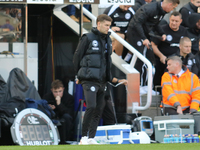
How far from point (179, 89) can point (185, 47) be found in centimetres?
108

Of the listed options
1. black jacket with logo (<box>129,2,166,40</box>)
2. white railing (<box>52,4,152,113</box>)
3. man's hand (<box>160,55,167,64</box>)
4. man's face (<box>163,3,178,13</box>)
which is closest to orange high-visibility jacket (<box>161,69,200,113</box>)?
white railing (<box>52,4,152,113</box>)

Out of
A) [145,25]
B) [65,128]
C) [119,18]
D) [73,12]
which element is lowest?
[65,128]

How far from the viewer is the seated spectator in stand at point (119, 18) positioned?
36.2 ft

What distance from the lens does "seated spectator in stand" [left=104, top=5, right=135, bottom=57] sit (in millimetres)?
11023

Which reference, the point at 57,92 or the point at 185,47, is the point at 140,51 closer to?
the point at 185,47

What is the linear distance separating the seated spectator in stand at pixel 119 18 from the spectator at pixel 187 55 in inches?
49.1

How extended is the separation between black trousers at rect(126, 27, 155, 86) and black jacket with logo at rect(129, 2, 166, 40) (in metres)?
0.18

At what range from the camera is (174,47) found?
11.0m

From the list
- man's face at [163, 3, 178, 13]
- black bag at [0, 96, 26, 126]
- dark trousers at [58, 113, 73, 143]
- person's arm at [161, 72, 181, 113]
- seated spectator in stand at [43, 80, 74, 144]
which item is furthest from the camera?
man's face at [163, 3, 178, 13]

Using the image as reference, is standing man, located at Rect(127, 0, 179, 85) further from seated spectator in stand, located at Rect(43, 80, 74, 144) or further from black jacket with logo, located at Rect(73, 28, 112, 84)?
black jacket with logo, located at Rect(73, 28, 112, 84)

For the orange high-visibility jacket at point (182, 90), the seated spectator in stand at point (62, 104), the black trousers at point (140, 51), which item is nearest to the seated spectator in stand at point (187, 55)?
the black trousers at point (140, 51)

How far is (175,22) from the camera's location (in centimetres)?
1089

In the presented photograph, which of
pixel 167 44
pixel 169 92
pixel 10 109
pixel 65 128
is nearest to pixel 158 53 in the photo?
pixel 167 44

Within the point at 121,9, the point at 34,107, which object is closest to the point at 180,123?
the point at 34,107
